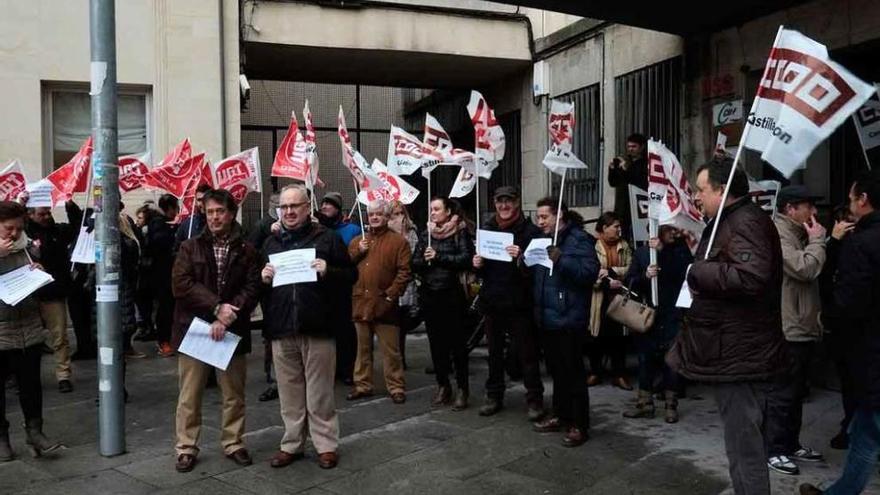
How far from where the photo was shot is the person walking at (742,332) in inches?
159

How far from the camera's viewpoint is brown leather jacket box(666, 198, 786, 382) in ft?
13.2

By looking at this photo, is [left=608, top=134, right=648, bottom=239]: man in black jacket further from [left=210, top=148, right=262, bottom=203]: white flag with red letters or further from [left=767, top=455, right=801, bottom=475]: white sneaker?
[left=210, top=148, right=262, bottom=203]: white flag with red letters

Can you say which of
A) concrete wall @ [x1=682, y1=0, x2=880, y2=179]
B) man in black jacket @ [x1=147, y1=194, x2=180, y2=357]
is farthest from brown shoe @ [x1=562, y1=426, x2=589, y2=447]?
man in black jacket @ [x1=147, y1=194, x2=180, y2=357]

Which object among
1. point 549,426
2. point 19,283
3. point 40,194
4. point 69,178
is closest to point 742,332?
point 549,426

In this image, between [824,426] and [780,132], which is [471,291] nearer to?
[824,426]

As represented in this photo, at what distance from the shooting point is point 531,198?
1436 centimetres

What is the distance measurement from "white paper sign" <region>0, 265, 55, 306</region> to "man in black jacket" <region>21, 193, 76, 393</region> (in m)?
2.26

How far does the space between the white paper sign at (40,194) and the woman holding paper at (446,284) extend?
162 inches

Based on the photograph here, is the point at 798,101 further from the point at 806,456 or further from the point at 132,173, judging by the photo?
the point at 132,173

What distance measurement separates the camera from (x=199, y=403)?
5664mm

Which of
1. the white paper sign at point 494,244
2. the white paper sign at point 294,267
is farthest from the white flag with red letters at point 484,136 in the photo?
the white paper sign at point 294,267

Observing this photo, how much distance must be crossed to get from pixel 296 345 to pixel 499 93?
432 inches

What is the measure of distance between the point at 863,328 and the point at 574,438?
2437 mm

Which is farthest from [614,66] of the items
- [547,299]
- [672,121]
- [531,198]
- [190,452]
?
[190,452]
